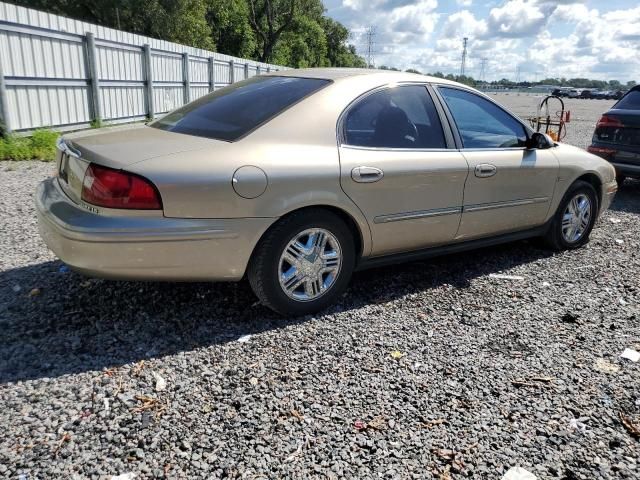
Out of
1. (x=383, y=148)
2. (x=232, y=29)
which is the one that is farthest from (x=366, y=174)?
(x=232, y=29)

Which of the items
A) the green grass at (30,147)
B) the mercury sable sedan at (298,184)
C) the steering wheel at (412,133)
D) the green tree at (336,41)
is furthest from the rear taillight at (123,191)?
the green tree at (336,41)

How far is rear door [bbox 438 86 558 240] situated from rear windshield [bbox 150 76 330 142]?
4.01 feet

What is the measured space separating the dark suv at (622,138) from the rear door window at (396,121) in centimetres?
513

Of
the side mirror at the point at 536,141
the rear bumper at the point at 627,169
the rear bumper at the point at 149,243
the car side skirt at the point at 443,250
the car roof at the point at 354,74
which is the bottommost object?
the car side skirt at the point at 443,250

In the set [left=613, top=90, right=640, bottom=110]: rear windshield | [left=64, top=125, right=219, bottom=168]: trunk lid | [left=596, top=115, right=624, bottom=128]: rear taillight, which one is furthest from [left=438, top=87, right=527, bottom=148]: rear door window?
[left=613, top=90, right=640, bottom=110]: rear windshield

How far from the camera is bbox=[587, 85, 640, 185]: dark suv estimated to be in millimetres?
7625

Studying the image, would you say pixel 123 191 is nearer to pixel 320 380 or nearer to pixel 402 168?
pixel 320 380

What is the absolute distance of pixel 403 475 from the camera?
2146 mm

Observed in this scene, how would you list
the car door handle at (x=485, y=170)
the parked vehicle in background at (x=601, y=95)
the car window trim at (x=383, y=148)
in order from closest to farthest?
the car window trim at (x=383, y=148) → the car door handle at (x=485, y=170) → the parked vehicle in background at (x=601, y=95)

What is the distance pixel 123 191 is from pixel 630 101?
26.7ft

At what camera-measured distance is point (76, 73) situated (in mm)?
10547

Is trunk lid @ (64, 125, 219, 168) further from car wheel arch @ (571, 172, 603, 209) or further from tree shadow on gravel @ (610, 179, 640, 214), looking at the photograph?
tree shadow on gravel @ (610, 179, 640, 214)

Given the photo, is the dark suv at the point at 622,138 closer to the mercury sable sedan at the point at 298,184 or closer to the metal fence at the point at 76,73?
the mercury sable sedan at the point at 298,184

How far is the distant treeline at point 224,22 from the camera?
28.6m
